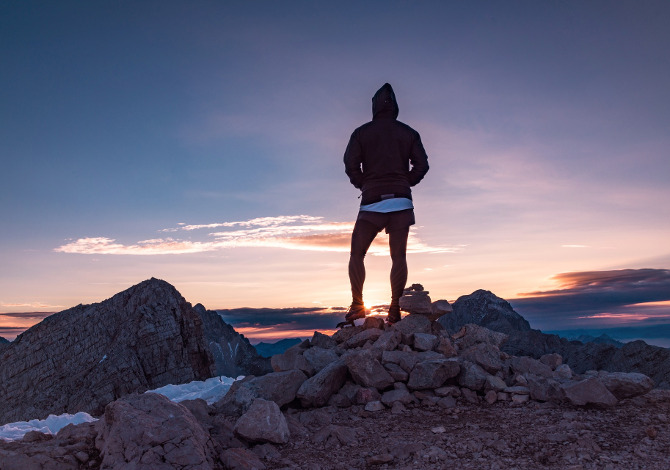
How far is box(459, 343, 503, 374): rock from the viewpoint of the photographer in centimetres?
827

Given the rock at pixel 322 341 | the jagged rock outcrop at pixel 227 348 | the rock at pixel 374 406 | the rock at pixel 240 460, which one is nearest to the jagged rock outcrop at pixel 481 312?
the rock at pixel 322 341

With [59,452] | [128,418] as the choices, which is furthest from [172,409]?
[59,452]

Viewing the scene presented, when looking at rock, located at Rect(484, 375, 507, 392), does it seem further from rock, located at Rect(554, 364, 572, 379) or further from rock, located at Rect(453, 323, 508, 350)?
rock, located at Rect(453, 323, 508, 350)

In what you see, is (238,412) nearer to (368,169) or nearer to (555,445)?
(555,445)

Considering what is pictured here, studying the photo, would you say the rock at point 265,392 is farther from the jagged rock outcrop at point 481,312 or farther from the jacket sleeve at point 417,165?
the jagged rock outcrop at point 481,312

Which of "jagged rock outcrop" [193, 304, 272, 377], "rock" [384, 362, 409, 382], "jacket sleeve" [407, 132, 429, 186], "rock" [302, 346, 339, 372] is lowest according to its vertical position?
"jagged rock outcrop" [193, 304, 272, 377]

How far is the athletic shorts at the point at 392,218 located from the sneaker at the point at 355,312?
5.73 ft

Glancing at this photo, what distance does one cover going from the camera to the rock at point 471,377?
768 cm

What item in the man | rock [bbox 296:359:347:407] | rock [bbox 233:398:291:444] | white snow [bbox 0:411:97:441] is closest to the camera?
rock [bbox 233:398:291:444]

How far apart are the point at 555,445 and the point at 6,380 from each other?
18184mm

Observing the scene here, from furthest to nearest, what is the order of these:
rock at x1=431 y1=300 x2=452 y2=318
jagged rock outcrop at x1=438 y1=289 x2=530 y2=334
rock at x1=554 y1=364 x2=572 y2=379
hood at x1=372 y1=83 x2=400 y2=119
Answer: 1. jagged rock outcrop at x1=438 y1=289 x2=530 y2=334
2. rock at x1=431 y1=300 x2=452 y2=318
3. hood at x1=372 y1=83 x2=400 y2=119
4. rock at x1=554 y1=364 x2=572 y2=379

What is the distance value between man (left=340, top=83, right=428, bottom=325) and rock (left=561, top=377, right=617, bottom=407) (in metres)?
3.84

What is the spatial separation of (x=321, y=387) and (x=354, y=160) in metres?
4.38

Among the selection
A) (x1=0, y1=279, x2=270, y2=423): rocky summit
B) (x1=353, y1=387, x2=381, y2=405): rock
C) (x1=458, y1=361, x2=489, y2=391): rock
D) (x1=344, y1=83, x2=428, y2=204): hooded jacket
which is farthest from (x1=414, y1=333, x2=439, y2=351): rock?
(x1=0, y1=279, x2=270, y2=423): rocky summit
